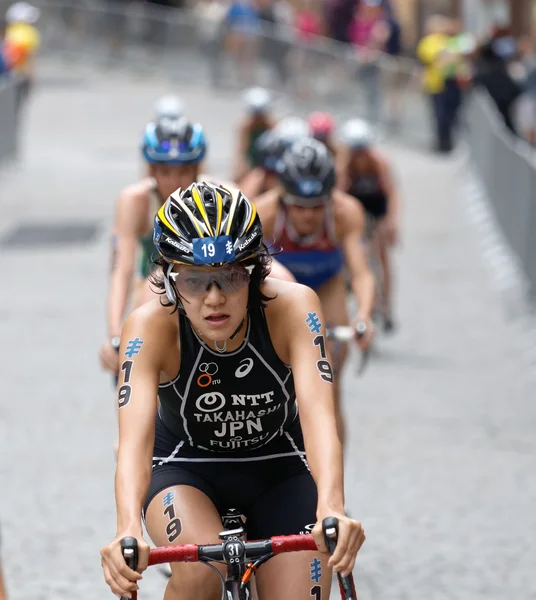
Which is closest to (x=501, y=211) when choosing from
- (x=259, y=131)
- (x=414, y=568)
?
(x=259, y=131)

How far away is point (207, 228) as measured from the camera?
446cm

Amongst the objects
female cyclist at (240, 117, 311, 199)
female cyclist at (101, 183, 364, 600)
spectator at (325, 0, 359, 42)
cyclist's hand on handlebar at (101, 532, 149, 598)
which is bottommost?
cyclist's hand on handlebar at (101, 532, 149, 598)

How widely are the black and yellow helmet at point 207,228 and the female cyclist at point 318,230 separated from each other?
3357 millimetres

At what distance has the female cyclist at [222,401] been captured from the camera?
4.46 meters

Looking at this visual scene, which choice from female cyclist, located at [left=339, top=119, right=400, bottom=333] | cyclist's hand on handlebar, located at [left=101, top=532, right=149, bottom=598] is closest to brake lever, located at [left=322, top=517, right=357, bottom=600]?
cyclist's hand on handlebar, located at [left=101, top=532, right=149, bottom=598]

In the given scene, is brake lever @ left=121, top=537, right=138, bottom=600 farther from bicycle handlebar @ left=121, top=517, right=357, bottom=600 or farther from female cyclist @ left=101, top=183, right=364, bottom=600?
female cyclist @ left=101, top=183, right=364, bottom=600

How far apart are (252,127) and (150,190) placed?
8052mm

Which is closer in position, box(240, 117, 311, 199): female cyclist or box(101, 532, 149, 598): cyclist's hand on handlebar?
box(101, 532, 149, 598): cyclist's hand on handlebar

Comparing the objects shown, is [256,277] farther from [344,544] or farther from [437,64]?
[437,64]

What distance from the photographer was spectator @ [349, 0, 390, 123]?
27.8 m

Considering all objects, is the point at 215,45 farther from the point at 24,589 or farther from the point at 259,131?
the point at 24,589

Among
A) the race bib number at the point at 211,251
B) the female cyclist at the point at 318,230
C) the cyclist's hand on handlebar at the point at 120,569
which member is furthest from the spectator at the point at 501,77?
the cyclist's hand on handlebar at the point at 120,569

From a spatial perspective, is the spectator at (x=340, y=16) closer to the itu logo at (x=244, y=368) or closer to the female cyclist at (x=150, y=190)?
the female cyclist at (x=150, y=190)

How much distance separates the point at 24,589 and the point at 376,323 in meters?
7.44
